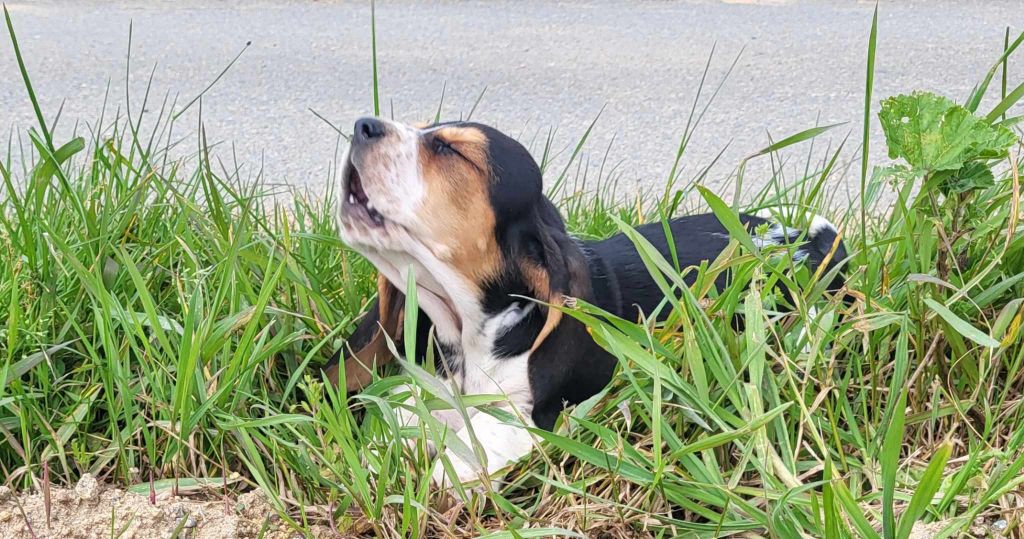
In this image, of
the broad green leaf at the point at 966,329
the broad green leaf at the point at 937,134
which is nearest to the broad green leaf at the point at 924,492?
the broad green leaf at the point at 966,329

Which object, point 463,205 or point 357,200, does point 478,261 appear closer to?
point 463,205

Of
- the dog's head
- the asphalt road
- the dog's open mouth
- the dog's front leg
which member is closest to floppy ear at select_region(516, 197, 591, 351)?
the dog's head

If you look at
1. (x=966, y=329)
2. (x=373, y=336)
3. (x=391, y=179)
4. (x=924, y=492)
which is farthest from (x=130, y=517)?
(x=966, y=329)

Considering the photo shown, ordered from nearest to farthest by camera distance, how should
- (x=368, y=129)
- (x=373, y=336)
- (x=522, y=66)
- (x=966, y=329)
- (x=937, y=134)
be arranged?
1. (x=966, y=329)
2. (x=937, y=134)
3. (x=368, y=129)
4. (x=373, y=336)
5. (x=522, y=66)

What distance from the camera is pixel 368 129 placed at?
2.20 m

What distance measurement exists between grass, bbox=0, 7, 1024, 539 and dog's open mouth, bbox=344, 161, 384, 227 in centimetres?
21

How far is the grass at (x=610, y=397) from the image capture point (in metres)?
1.96

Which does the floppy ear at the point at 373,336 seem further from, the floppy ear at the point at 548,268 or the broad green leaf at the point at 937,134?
the broad green leaf at the point at 937,134

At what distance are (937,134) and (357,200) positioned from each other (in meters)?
1.11

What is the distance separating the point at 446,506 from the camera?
84.9 inches

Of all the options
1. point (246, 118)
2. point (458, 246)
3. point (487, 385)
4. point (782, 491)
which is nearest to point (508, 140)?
point (458, 246)

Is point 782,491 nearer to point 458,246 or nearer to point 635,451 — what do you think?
point 635,451

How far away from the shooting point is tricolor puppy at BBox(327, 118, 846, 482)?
2195 mm

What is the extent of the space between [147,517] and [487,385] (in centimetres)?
74
